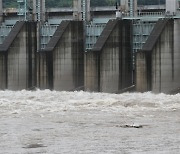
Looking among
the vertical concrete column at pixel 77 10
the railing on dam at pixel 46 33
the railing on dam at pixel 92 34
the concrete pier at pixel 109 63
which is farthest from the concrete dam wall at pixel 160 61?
the railing on dam at pixel 46 33

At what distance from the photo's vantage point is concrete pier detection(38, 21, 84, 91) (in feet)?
113

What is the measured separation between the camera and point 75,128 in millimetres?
21656

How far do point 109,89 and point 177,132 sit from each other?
12.5 meters

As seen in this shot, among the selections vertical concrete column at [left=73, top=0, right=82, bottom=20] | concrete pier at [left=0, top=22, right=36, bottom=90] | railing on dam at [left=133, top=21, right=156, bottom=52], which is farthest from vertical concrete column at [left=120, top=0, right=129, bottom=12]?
concrete pier at [left=0, top=22, right=36, bottom=90]

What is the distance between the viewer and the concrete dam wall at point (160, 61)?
3102 centimetres

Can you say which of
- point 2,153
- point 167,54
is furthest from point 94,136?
point 167,54

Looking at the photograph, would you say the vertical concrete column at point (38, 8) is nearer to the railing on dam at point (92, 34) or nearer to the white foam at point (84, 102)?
the railing on dam at point (92, 34)

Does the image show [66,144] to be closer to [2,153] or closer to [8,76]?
[2,153]

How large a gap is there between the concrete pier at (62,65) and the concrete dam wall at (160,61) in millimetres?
4598

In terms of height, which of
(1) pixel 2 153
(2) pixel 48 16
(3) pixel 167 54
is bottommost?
(1) pixel 2 153

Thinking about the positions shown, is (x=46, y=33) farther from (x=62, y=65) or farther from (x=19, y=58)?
(x=62, y=65)

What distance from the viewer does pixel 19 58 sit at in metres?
36.2

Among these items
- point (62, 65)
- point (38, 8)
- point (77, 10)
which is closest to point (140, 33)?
point (62, 65)

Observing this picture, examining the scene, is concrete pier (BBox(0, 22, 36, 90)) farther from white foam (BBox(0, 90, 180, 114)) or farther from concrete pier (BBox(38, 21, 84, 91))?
white foam (BBox(0, 90, 180, 114))
